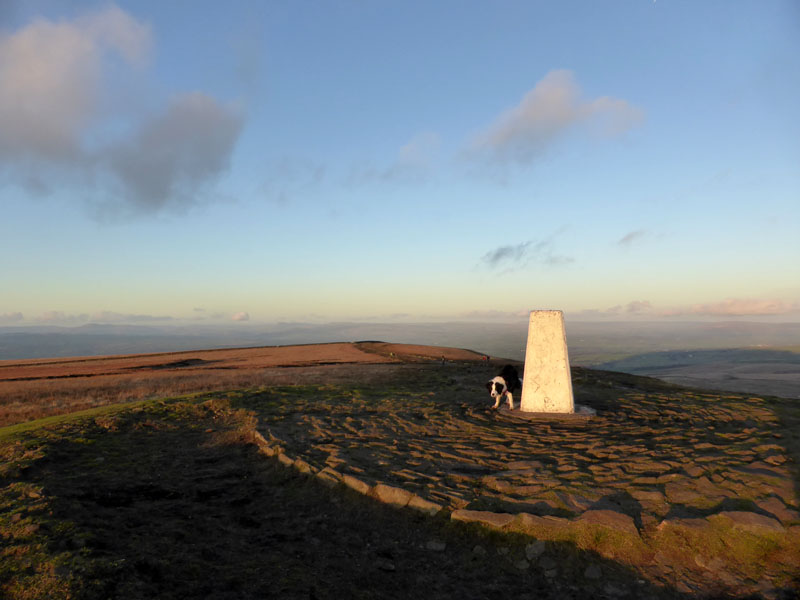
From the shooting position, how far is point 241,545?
576 centimetres

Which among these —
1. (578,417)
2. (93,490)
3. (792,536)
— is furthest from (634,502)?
(93,490)

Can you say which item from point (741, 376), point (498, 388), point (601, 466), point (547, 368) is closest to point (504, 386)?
point (498, 388)

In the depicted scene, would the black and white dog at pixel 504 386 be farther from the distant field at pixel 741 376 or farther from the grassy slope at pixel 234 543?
the distant field at pixel 741 376

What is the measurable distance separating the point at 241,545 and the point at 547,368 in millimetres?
9881

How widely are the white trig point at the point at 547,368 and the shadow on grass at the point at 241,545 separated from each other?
747 centimetres

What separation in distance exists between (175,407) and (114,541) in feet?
31.3

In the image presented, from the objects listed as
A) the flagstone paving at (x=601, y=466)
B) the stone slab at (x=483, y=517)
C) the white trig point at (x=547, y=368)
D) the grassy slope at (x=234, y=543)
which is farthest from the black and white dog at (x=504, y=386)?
the grassy slope at (x=234, y=543)

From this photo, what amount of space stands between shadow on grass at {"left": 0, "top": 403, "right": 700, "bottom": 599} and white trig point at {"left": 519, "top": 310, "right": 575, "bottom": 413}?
747 cm

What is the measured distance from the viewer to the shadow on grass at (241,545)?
4.61 m

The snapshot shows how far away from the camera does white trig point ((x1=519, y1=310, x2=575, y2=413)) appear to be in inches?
502

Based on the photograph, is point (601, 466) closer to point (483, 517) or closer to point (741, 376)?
point (483, 517)

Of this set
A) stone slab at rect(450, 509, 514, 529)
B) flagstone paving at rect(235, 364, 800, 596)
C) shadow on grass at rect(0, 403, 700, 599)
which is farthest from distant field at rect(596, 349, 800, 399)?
shadow on grass at rect(0, 403, 700, 599)

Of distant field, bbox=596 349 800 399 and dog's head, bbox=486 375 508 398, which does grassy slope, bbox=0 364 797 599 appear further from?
distant field, bbox=596 349 800 399

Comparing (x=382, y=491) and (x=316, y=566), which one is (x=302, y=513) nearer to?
(x=382, y=491)
